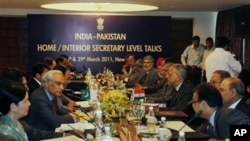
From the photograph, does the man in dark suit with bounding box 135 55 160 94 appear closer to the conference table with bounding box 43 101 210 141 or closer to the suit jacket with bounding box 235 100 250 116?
the conference table with bounding box 43 101 210 141

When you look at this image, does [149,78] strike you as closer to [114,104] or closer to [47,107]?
[114,104]

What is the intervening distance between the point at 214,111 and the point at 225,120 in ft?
0.48

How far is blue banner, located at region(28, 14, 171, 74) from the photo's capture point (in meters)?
10.6

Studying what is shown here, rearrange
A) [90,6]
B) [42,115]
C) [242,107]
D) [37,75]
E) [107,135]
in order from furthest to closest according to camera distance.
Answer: [90,6], [37,75], [42,115], [242,107], [107,135]

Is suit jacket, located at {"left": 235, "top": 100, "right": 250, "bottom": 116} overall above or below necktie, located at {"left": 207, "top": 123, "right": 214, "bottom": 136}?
above

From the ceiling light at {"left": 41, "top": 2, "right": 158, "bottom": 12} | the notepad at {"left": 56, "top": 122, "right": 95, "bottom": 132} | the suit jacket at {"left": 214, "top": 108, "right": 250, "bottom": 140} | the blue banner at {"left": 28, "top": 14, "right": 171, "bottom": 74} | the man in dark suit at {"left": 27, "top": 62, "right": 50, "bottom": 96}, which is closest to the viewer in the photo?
the suit jacket at {"left": 214, "top": 108, "right": 250, "bottom": 140}

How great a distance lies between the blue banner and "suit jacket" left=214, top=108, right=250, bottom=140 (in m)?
7.71

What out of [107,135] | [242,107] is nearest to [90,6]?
[242,107]

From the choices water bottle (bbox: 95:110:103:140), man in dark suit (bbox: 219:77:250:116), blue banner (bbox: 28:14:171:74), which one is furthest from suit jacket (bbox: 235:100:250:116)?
blue banner (bbox: 28:14:171:74)

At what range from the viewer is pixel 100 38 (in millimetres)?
10828

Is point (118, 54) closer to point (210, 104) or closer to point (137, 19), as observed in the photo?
point (137, 19)

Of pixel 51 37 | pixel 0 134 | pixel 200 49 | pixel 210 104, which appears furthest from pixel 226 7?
pixel 0 134

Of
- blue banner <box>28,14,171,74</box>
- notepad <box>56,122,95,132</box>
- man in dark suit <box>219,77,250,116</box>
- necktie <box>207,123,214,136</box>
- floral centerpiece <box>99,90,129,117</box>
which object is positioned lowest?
notepad <box>56,122,95,132</box>

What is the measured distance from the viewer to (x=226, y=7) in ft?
32.4
